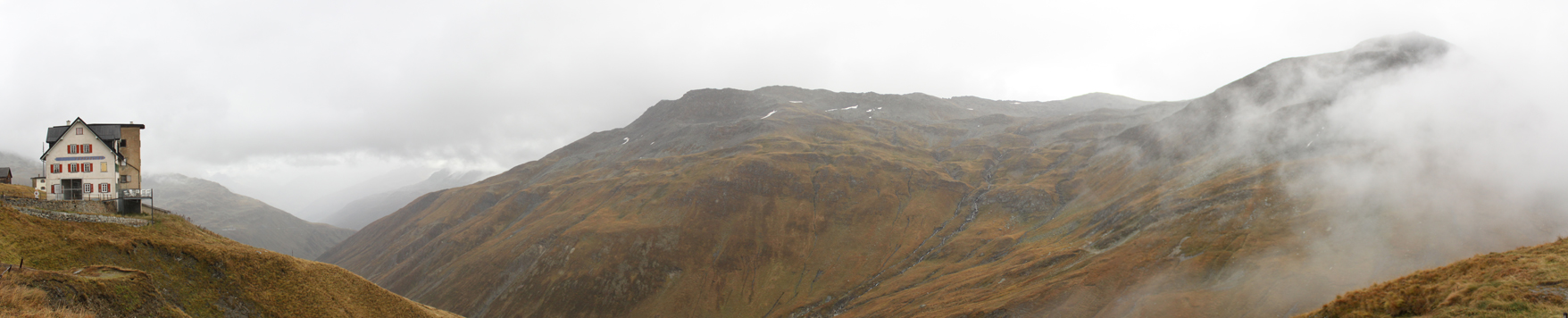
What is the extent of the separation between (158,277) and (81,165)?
950 inches

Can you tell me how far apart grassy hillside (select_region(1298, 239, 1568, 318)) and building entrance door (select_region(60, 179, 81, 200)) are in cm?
9043

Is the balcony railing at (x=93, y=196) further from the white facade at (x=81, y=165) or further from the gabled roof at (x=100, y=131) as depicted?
the gabled roof at (x=100, y=131)

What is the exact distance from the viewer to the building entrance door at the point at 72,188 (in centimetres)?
5093

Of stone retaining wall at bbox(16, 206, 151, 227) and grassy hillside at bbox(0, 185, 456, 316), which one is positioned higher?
stone retaining wall at bbox(16, 206, 151, 227)

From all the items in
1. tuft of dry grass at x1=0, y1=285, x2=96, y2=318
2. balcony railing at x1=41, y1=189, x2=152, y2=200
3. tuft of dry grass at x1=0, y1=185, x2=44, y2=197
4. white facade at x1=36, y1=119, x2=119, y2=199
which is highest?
white facade at x1=36, y1=119, x2=119, y2=199

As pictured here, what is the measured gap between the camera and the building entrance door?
5093cm

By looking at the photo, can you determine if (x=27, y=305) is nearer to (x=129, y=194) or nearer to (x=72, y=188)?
(x=129, y=194)

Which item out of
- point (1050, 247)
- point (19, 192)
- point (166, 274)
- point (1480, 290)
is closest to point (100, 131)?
point (19, 192)

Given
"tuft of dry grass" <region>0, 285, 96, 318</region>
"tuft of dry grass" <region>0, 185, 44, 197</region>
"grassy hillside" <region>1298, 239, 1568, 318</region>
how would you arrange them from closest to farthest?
"tuft of dry grass" <region>0, 285, 96, 318</region>, "grassy hillside" <region>1298, 239, 1568, 318</region>, "tuft of dry grass" <region>0, 185, 44, 197</region>

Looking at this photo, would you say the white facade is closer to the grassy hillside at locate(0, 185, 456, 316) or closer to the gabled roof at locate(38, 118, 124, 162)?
the gabled roof at locate(38, 118, 124, 162)

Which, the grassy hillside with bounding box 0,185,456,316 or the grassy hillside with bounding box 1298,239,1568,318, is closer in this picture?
the grassy hillside with bounding box 1298,239,1568,318

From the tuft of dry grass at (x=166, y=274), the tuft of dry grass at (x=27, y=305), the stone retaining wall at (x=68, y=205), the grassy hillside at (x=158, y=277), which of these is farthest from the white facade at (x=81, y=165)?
the tuft of dry grass at (x=27, y=305)

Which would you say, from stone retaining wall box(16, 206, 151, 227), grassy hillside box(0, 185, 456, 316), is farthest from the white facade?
stone retaining wall box(16, 206, 151, 227)

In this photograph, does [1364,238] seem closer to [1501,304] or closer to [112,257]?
[1501,304]
